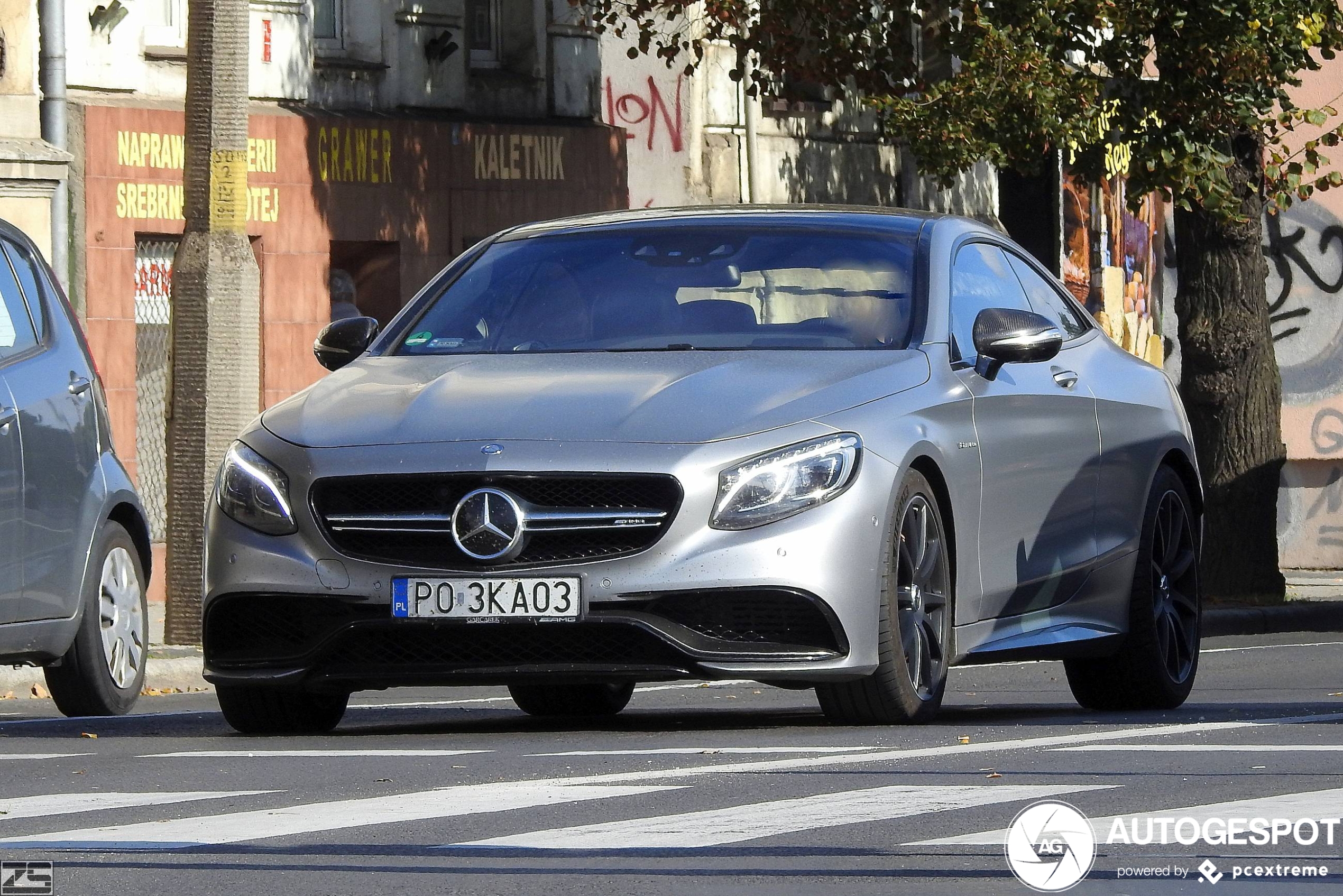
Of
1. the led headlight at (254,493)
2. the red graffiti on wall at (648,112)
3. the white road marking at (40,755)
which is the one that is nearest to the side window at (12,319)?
the led headlight at (254,493)

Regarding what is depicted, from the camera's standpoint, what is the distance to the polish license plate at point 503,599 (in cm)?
849

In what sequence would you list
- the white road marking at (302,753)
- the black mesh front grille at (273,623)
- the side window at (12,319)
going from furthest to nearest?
the side window at (12,319) → the black mesh front grille at (273,623) → the white road marking at (302,753)

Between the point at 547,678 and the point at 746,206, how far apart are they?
2.35 meters

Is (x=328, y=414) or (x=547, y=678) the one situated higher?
(x=328, y=414)

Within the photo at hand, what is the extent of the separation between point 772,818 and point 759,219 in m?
3.97

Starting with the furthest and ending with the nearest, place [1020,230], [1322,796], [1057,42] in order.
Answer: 1. [1020,230]
2. [1057,42]
3. [1322,796]

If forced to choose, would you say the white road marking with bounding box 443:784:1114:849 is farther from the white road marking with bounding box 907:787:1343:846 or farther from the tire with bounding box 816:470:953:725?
the tire with bounding box 816:470:953:725

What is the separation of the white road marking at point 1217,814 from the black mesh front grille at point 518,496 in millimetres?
2364

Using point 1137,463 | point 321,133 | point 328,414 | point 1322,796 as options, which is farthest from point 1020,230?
point 1322,796

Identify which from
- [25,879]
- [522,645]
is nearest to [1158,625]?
[522,645]

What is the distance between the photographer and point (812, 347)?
9305 millimetres

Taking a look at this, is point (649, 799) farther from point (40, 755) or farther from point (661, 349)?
point (661, 349)

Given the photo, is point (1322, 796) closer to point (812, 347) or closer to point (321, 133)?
point (812, 347)

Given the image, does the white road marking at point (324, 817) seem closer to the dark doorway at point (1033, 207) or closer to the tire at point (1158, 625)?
the tire at point (1158, 625)
